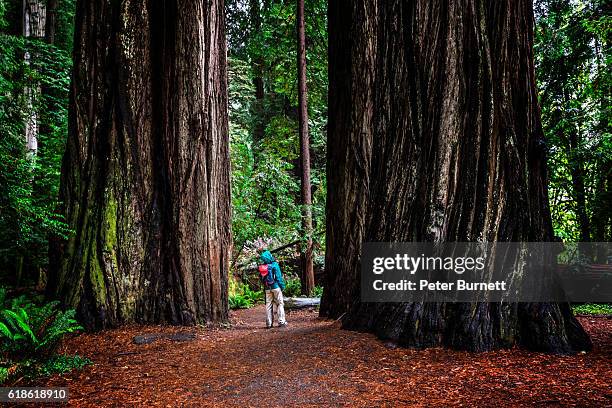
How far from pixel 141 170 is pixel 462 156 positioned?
4954mm

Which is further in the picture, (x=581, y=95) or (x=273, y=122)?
(x=273, y=122)

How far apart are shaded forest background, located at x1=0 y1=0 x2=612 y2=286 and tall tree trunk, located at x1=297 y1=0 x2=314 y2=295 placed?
1.23 ft

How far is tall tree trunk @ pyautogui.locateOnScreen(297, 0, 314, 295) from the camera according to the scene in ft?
43.9

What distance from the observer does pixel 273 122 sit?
18.0 meters

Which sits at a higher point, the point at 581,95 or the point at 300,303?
the point at 581,95

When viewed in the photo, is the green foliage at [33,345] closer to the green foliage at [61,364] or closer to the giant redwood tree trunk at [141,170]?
the green foliage at [61,364]

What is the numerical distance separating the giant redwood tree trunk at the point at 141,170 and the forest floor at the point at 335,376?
128 centimetres

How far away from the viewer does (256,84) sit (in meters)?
22.5

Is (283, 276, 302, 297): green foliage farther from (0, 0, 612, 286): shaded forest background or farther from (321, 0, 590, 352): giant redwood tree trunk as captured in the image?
(321, 0, 590, 352): giant redwood tree trunk

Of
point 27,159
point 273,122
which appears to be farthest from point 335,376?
point 273,122

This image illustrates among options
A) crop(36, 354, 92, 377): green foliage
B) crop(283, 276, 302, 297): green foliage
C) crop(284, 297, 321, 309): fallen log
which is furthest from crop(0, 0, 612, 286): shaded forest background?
crop(284, 297, 321, 309): fallen log

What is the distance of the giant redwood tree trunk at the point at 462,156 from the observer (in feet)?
15.1

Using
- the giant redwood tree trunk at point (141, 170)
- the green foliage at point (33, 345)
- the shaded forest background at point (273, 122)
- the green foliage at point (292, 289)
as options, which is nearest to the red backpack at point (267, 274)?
the giant redwood tree trunk at point (141, 170)

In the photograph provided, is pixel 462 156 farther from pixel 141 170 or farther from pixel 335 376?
pixel 141 170
